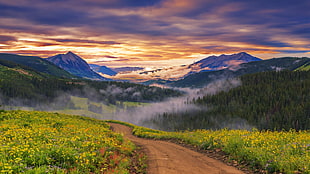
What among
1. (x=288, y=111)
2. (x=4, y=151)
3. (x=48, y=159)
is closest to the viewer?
(x=48, y=159)

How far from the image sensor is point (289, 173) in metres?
11.3

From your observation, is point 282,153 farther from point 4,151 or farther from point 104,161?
point 4,151

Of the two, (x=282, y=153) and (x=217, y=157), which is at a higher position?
(x=282, y=153)

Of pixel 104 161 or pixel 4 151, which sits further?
pixel 104 161

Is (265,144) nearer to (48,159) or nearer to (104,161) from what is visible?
(104,161)

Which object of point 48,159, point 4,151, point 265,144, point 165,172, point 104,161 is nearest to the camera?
point 48,159

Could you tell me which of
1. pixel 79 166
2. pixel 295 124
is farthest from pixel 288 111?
pixel 79 166

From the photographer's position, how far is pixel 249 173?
514 inches

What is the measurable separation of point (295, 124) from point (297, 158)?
19271cm

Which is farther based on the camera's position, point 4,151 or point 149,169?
point 149,169

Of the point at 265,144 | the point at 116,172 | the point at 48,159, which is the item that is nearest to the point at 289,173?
the point at 265,144

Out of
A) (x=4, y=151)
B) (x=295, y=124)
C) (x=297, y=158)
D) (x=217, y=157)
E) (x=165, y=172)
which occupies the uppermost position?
(x=4, y=151)

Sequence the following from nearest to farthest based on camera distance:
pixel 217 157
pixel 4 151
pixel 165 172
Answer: pixel 4 151 < pixel 165 172 < pixel 217 157

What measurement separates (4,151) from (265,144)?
17824 millimetres
